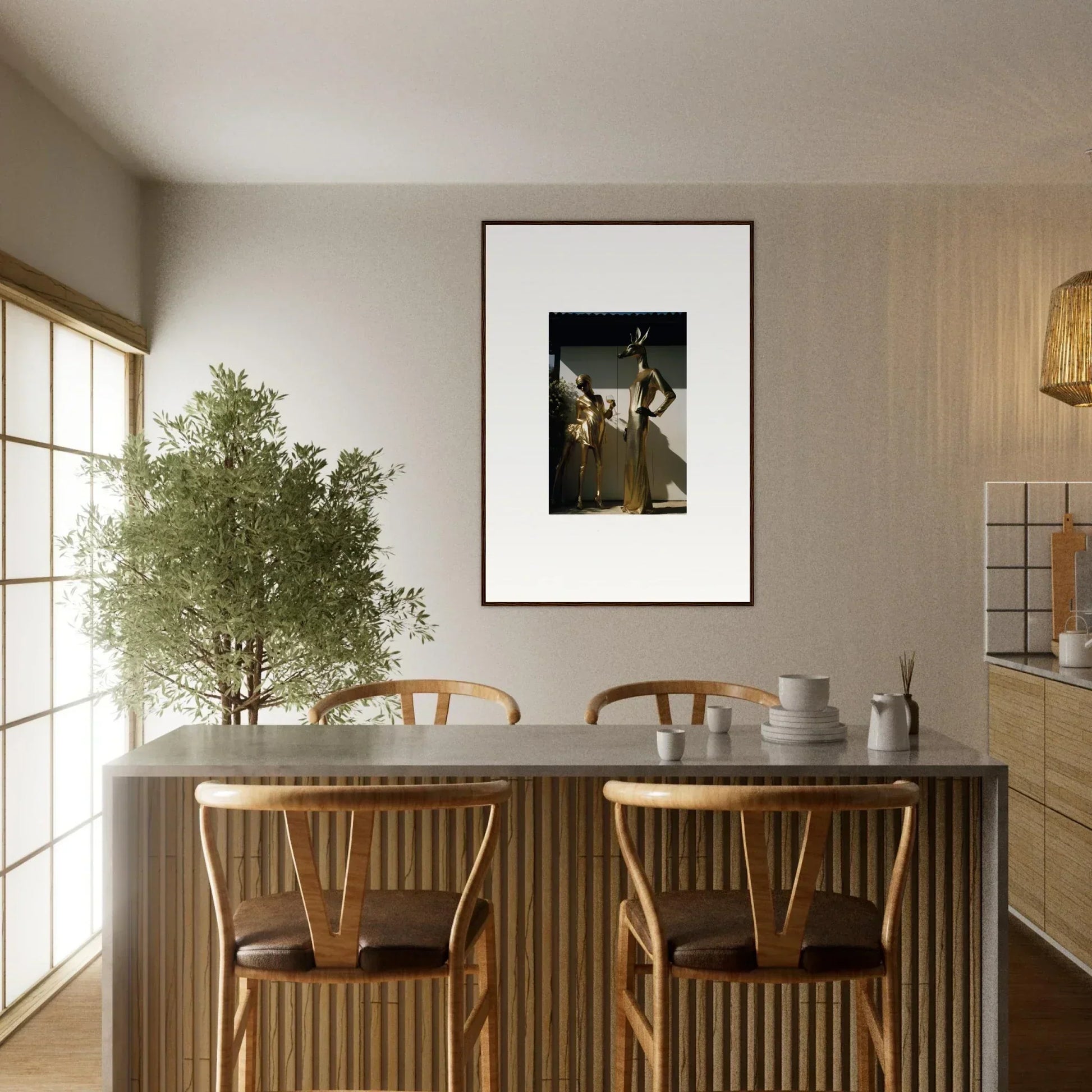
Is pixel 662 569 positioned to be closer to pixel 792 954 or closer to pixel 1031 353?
pixel 1031 353

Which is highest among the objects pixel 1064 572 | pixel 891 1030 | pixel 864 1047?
pixel 1064 572

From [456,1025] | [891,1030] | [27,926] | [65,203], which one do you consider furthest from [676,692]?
[65,203]

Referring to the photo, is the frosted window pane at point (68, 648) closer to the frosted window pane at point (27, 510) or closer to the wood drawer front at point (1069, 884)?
the frosted window pane at point (27, 510)

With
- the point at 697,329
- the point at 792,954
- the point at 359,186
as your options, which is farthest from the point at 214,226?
the point at 792,954

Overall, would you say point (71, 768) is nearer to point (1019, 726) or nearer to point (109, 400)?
point (109, 400)

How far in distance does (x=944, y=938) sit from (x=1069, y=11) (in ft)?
7.99

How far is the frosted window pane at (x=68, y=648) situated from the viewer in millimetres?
3633

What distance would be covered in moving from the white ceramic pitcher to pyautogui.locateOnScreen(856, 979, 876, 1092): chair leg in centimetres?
46

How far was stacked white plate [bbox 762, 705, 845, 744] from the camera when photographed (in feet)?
7.66

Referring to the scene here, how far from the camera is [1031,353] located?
14.1 ft

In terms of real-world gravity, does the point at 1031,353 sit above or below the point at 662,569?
above

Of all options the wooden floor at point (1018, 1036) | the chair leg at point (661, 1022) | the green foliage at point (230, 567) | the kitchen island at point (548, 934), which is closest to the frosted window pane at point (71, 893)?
the wooden floor at point (1018, 1036)

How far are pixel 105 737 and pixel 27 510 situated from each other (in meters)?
1.05

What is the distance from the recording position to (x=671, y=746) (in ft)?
7.11
